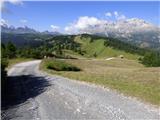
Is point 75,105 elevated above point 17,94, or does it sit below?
above

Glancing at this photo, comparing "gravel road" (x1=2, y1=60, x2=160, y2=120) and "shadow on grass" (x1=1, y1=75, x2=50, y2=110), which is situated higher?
"gravel road" (x1=2, y1=60, x2=160, y2=120)

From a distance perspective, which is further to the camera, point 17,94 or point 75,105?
point 17,94

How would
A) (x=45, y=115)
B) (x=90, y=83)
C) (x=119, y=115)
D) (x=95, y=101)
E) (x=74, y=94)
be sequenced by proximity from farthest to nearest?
(x=90, y=83) → (x=74, y=94) → (x=95, y=101) → (x=45, y=115) → (x=119, y=115)

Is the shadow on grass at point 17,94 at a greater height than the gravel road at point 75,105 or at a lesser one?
lesser

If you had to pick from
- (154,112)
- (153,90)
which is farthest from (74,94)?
(154,112)

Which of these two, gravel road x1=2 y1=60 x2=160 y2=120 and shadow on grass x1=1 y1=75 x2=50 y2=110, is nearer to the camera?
gravel road x1=2 y1=60 x2=160 y2=120

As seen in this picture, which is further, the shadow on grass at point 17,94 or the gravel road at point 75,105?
the shadow on grass at point 17,94

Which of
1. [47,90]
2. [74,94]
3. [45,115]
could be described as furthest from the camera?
[47,90]

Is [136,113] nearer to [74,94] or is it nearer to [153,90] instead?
[153,90]
